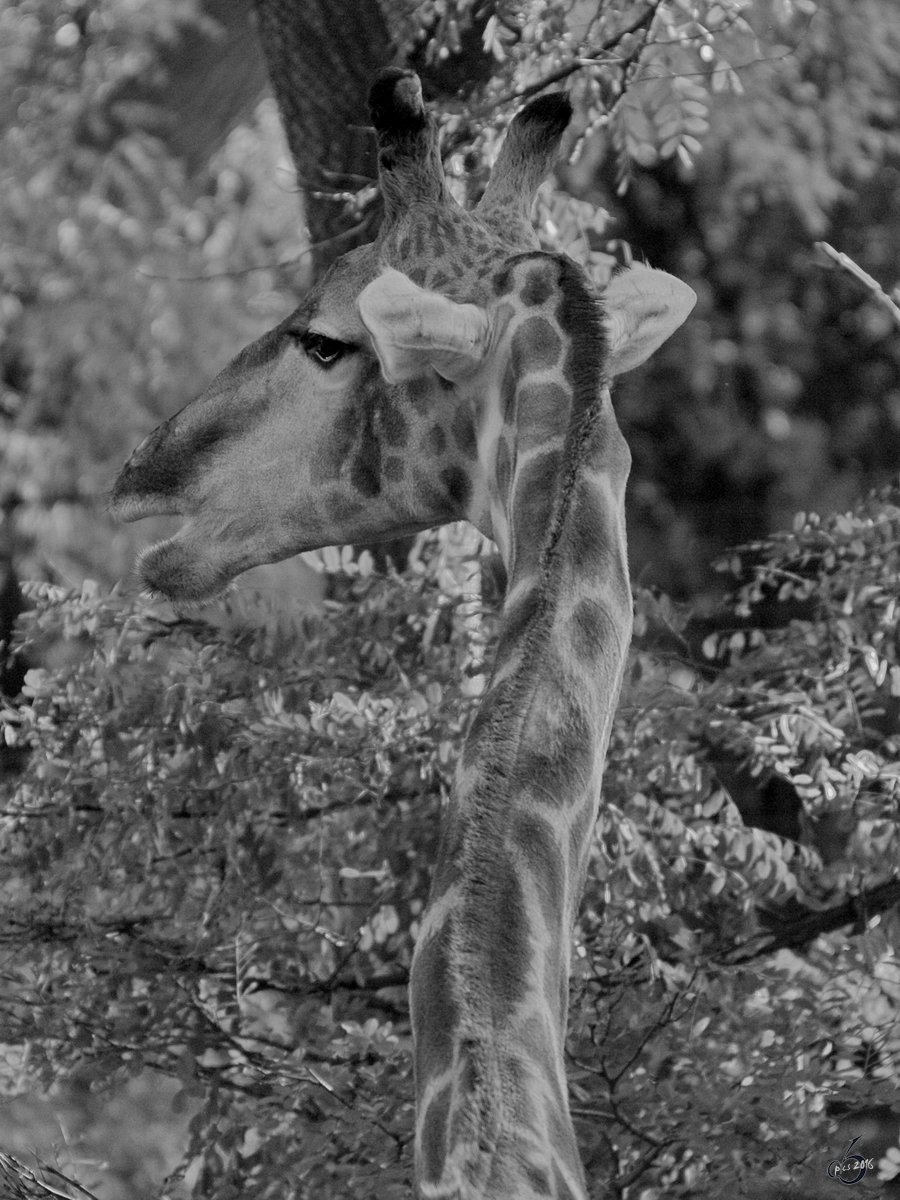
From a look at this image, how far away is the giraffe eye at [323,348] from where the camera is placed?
2836mm

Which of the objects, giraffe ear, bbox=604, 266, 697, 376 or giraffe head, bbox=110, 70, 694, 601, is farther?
giraffe head, bbox=110, 70, 694, 601

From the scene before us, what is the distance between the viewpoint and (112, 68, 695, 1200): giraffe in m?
1.66

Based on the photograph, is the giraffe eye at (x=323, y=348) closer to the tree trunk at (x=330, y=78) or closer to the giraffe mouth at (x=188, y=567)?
the giraffe mouth at (x=188, y=567)

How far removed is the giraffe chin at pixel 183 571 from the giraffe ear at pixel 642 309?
88cm

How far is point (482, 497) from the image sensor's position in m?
2.78

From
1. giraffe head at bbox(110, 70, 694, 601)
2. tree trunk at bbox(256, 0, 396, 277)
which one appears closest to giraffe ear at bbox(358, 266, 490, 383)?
giraffe head at bbox(110, 70, 694, 601)

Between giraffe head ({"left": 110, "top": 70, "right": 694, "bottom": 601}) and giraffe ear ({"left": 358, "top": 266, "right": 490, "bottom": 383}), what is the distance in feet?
0.61

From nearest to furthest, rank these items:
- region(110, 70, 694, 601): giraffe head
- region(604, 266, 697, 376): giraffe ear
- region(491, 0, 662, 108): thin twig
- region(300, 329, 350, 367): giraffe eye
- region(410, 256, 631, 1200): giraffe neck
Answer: region(410, 256, 631, 1200): giraffe neck
region(604, 266, 697, 376): giraffe ear
region(110, 70, 694, 601): giraffe head
region(300, 329, 350, 367): giraffe eye
region(491, 0, 662, 108): thin twig

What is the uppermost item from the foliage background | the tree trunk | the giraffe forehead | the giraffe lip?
the giraffe forehead

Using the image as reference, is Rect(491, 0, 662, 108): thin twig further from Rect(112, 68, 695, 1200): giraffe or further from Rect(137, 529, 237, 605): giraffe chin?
Rect(137, 529, 237, 605): giraffe chin

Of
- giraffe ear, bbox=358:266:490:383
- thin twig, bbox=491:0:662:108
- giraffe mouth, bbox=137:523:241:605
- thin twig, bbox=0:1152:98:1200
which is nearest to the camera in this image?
giraffe ear, bbox=358:266:490:383

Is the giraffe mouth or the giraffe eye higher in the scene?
the giraffe eye

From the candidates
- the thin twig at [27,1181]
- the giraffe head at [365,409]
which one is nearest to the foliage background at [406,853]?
the thin twig at [27,1181]

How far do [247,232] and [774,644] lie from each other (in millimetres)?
6956
